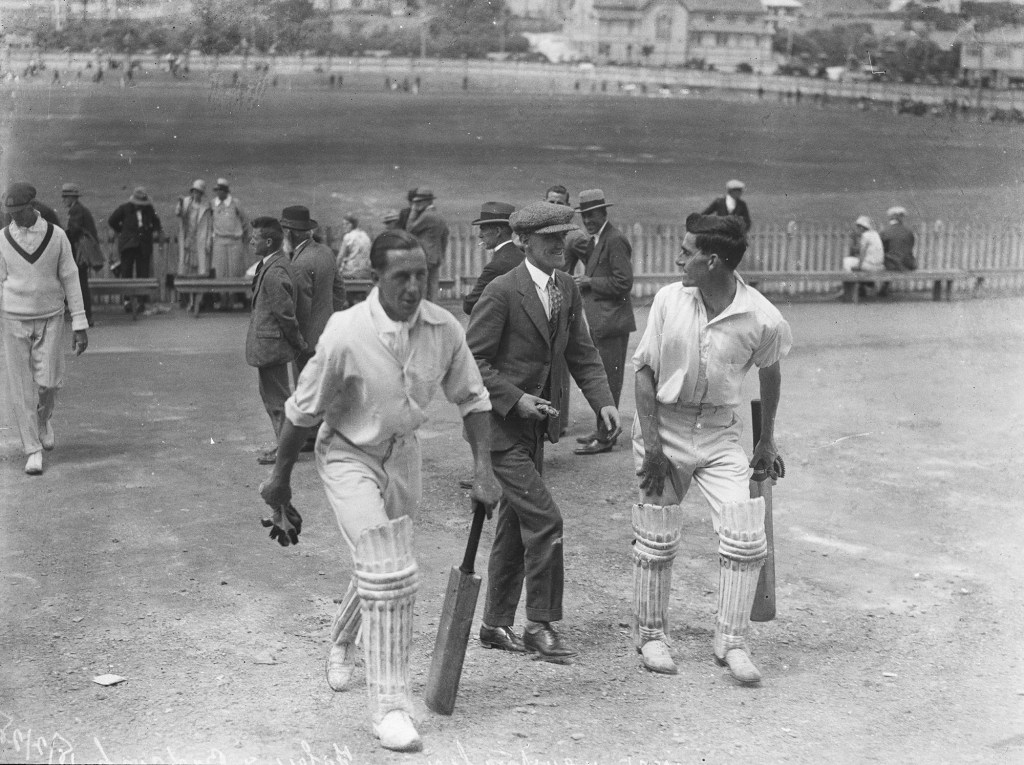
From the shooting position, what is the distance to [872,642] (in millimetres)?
6031

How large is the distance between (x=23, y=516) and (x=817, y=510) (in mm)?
4984

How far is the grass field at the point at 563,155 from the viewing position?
71.6 ft

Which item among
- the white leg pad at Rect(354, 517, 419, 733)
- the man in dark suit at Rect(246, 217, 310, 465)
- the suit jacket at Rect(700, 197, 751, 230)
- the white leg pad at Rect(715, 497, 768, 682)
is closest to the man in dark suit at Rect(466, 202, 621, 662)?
the white leg pad at Rect(715, 497, 768, 682)

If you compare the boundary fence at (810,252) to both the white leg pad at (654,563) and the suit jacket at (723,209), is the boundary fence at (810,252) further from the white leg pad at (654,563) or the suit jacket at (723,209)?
the white leg pad at (654,563)

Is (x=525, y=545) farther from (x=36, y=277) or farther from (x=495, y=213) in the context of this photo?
(x=36, y=277)

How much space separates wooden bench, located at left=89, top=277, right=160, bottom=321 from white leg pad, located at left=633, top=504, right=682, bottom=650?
40.7ft

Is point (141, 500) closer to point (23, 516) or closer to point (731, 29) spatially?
point (23, 516)

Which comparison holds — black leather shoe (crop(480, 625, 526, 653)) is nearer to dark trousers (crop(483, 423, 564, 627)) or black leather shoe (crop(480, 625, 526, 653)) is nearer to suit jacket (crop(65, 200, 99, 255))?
dark trousers (crop(483, 423, 564, 627))

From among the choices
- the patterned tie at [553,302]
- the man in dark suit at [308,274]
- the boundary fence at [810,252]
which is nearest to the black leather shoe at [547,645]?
the patterned tie at [553,302]

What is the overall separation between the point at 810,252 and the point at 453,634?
15.8 metres

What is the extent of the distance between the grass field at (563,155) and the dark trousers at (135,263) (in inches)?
124

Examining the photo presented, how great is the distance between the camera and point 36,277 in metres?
8.85

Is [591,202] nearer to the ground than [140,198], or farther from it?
farther from it

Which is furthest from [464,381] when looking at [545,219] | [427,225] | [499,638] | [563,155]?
[563,155]
